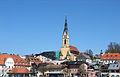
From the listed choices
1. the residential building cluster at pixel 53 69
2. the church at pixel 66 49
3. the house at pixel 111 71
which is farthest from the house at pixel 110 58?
the house at pixel 111 71

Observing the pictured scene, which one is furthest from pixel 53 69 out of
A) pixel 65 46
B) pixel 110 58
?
pixel 65 46

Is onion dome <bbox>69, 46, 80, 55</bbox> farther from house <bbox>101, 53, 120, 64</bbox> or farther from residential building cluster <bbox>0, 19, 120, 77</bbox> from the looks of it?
residential building cluster <bbox>0, 19, 120, 77</bbox>

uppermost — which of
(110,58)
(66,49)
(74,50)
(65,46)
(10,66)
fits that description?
(65,46)

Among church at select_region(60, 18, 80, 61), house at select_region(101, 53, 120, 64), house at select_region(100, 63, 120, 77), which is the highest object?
church at select_region(60, 18, 80, 61)

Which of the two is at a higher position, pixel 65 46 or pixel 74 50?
pixel 65 46

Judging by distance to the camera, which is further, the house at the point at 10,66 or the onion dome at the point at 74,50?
the onion dome at the point at 74,50

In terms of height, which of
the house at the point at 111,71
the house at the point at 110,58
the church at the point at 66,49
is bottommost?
the house at the point at 111,71

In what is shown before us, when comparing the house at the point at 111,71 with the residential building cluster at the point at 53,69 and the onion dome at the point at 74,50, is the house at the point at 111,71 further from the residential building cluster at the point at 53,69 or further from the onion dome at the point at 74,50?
the onion dome at the point at 74,50

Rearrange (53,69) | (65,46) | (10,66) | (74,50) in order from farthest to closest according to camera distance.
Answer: (74,50), (65,46), (53,69), (10,66)

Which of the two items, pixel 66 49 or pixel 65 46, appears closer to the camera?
pixel 66 49

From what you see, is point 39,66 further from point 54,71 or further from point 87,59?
point 87,59

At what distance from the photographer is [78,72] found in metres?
98.1

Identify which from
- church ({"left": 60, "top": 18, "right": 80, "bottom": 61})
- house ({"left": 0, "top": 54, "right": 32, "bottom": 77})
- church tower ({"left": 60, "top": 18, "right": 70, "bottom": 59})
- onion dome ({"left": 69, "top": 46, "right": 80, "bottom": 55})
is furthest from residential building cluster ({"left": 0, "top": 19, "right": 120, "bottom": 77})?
onion dome ({"left": 69, "top": 46, "right": 80, "bottom": 55})

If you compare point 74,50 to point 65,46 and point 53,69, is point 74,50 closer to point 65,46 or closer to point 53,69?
point 65,46
